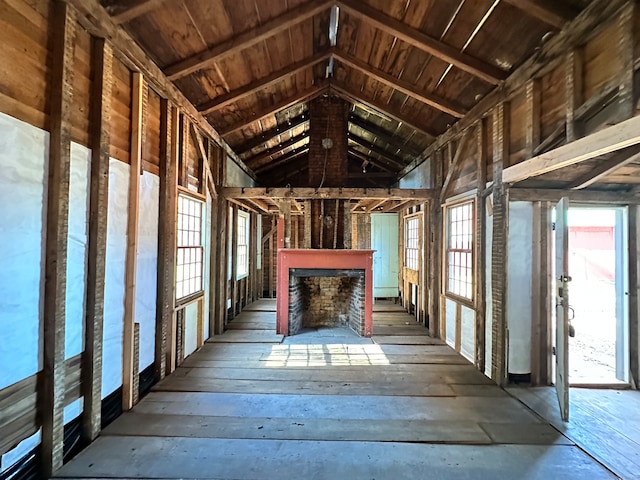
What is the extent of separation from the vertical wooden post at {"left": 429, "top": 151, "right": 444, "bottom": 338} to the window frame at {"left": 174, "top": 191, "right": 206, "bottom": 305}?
384 centimetres

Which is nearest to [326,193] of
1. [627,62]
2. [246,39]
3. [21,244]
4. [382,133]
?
[382,133]

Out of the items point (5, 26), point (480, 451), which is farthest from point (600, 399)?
point (5, 26)

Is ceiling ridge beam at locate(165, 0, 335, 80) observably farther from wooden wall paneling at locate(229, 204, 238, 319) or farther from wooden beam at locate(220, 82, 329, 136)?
wooden wall paneling at locate(229, 204, 238, 319)

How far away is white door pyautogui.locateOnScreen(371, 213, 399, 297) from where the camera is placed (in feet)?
26.9

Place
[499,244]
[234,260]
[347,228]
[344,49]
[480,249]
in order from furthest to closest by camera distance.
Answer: [234,260] < [347,228] < [344,49] < [480,249] < [499,244]

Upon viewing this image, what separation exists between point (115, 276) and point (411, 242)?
618cm

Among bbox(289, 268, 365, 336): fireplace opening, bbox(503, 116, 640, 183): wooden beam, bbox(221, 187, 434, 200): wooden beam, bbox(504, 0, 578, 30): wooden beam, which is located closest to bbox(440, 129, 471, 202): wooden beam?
bbox(221, 187, 434, 200): wooden beam

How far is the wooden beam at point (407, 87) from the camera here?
4125mm

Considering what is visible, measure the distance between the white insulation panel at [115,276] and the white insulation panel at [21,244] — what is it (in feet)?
1.98

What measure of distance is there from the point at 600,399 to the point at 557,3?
3.71m

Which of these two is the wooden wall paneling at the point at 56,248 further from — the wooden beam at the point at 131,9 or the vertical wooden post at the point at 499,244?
the vertical wooden post at the point at 499,244

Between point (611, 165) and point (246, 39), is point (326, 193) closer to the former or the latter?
point (246, 39)

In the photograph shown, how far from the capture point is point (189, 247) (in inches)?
168

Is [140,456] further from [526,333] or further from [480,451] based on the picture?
[526,333]
